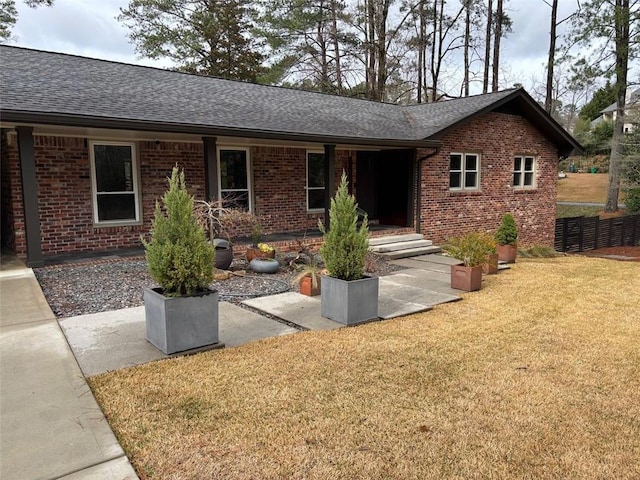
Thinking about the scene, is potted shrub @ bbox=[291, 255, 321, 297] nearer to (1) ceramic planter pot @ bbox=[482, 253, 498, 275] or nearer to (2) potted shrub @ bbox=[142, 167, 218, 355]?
(2) potted shrub @ bbox=[142, 167, 218, 355]

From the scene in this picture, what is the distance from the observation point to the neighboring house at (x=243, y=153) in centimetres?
786

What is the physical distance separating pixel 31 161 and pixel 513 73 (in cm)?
2783

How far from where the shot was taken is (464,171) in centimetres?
1277

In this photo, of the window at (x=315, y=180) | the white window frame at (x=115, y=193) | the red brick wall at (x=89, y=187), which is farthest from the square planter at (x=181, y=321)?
the window at (x=315, y=180)

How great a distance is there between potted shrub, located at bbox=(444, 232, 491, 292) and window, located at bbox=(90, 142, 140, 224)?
6.44 metres

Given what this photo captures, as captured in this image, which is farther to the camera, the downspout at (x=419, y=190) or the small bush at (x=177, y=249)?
the downspout at (x=419, y=190)

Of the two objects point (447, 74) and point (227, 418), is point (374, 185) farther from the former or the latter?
point (447, 74)

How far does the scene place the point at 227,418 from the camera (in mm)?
3102

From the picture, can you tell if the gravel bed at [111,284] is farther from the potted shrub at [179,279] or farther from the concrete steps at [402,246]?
the potted shrub at [179,279]

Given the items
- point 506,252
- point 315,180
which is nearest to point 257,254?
point 315,180

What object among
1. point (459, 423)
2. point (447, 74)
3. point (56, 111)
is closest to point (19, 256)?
point (56, 111)

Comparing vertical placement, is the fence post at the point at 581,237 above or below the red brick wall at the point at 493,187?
below

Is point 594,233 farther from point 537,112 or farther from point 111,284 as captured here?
point 111,284

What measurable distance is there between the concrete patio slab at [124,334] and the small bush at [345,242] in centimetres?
93
